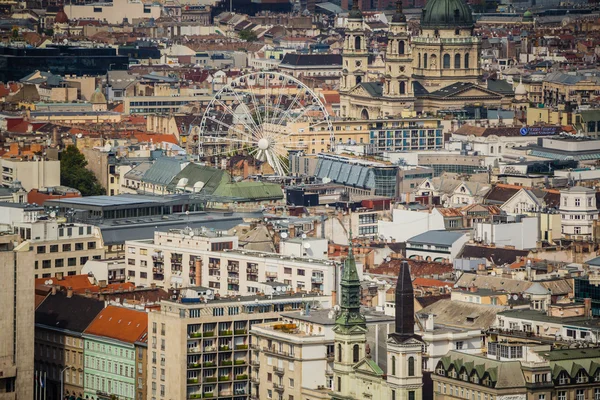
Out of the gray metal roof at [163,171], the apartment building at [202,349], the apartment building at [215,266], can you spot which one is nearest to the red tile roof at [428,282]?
the apartment building at [215,266]

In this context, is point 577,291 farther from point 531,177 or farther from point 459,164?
point 459,164

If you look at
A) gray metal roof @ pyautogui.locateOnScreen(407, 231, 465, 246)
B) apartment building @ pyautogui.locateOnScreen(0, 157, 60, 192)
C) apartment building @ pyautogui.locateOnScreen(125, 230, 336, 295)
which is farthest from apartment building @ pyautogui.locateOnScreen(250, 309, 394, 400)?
apartment building @ pyautogui.locateOnScreen(0, 157, 60, 192)

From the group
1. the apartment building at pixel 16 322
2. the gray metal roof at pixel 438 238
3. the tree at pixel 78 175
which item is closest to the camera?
the apartment building at pixel 16 322

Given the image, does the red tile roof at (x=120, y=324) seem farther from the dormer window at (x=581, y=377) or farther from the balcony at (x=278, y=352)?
the dormer window at (x=581, y=377)

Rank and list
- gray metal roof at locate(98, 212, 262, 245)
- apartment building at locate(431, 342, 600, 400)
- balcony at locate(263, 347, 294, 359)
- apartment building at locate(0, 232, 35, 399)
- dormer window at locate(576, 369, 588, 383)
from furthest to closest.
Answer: gray metal roof at locate(98, 212, 262, 245), apartment building at locate(0, 232, 35, 399), balcony at locate(263, 347, 294, 359), dormer window at locate(576, 369, 588, 383), apartment building at locate(431, 342, 600, 400)

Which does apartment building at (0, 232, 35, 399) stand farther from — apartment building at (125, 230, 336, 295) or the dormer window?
the dormer window

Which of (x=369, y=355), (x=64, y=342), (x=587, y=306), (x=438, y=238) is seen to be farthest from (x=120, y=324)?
(x=438, y=238)
